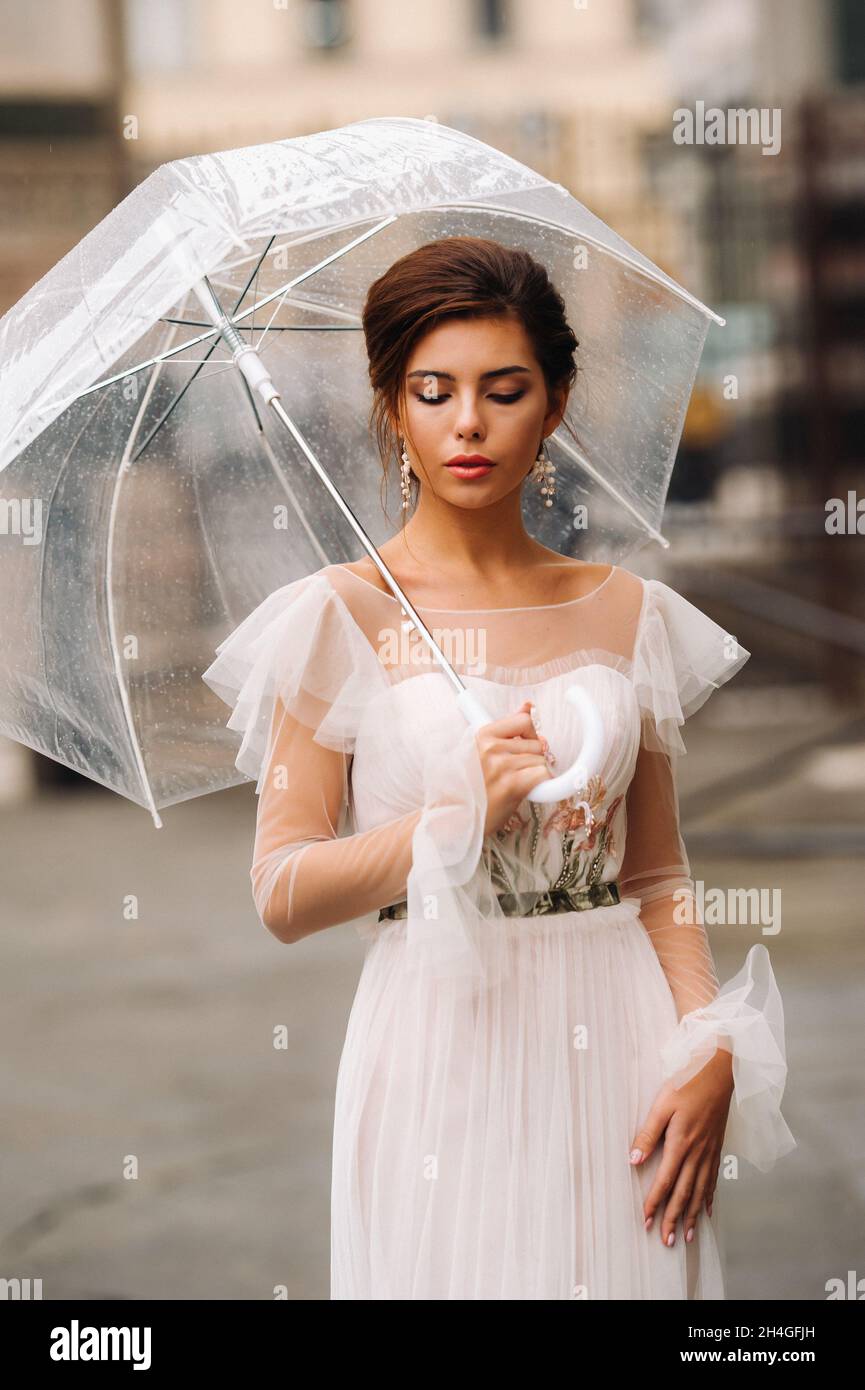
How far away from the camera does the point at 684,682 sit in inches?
85.0

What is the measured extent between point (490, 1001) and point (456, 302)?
81 cm

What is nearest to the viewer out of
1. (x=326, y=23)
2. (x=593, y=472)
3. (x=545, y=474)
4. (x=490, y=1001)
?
(x=490, y=1001)

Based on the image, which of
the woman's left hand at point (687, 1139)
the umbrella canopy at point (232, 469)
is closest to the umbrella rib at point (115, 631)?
the umbrella canopy at point (232, 469)

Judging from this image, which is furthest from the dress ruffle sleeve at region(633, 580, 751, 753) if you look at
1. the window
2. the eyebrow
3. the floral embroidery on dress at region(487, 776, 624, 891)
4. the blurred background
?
the window

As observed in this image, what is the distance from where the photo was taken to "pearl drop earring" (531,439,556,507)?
220cm

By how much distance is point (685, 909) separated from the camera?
2115 mm

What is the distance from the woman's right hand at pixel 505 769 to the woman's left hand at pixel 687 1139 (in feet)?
1.38

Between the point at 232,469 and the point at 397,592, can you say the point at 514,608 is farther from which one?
the point at 232,469

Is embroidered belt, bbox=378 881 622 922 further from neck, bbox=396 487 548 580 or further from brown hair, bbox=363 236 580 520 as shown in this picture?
brown hair, bbox=363 236 580 520

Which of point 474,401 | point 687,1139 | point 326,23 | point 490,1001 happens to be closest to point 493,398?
point 474,401

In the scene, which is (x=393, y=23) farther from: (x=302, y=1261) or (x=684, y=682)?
(x=684, y=682)

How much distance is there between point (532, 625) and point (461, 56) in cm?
1278

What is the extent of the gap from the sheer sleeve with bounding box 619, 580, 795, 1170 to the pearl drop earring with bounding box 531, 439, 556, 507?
0.70 ft

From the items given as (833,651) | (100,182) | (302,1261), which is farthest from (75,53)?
(302,1261)
